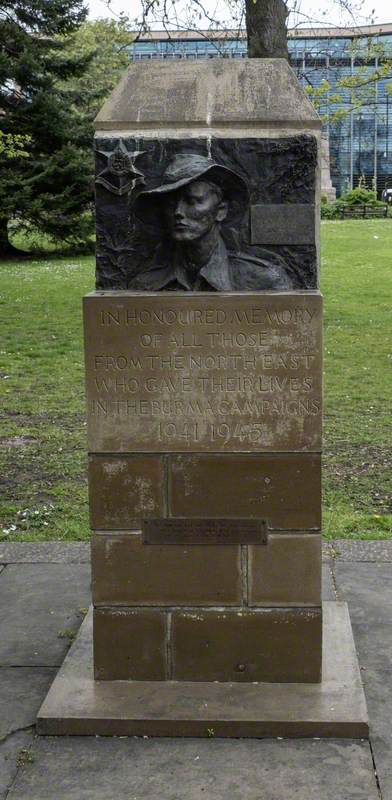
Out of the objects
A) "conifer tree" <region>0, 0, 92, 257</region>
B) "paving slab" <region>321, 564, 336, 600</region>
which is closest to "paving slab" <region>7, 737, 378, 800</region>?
"paving slab" <region>321, 564, 336, 600</region>

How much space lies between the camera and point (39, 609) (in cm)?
557

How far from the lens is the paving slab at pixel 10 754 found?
3877 millimetres

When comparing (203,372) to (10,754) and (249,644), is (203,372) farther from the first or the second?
(10,754)

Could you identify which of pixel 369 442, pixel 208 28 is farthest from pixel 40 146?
pixel 369 442

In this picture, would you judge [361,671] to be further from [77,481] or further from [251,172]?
[77,481]

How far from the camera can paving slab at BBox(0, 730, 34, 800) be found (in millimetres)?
3877

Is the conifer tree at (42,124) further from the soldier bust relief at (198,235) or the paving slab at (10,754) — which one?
the paving slab at (10,754)

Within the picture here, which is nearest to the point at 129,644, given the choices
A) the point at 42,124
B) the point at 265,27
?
the point at 265,27

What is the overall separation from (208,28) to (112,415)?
8739mm

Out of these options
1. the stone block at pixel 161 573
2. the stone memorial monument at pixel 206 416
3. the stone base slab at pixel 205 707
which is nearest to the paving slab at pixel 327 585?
the stone base slab at pixel 205 707

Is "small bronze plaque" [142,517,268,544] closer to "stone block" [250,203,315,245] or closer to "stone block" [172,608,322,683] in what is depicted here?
"stone block" [172,608,322,683]

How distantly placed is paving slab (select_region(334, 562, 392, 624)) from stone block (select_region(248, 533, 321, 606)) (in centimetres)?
101

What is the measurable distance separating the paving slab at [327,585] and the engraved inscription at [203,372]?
159 centimetres

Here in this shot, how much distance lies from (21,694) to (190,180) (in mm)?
2377
